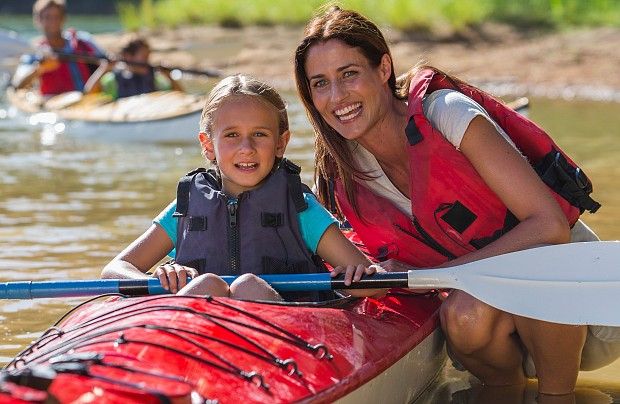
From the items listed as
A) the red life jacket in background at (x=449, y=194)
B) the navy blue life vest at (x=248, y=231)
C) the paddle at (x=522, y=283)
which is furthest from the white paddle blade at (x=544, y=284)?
the navy blue life vest at (x=248, y=231)

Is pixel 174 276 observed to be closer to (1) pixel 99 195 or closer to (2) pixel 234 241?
(2) pixel 234 241

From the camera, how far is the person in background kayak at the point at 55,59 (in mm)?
10758

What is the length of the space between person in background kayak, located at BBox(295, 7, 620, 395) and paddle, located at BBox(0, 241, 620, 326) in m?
0.05

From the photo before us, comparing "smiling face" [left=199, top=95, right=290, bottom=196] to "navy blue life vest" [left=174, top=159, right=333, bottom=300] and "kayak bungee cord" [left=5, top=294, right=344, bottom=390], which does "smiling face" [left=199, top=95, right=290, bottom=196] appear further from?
"kayak bungee cord" [left=5, top=294, right=344, bottom=390]

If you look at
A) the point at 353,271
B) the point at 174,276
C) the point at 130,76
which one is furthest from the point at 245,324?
the point at 130,76

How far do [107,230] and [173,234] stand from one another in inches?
110

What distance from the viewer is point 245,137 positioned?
11.3 feet

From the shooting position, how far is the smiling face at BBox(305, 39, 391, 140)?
357 centimetres

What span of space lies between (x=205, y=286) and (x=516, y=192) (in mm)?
925

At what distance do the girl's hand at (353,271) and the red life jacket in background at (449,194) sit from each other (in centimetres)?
40

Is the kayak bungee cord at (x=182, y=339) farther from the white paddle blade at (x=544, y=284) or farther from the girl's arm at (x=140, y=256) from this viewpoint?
the white paddle blade at (x=544, y=284)

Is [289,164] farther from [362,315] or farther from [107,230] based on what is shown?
[107,230]

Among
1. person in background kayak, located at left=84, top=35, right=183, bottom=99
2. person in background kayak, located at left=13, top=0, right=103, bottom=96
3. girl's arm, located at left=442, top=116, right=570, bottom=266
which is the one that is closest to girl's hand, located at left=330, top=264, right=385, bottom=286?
girl's arm, located at left=442, top=116, right=570, bottom=266

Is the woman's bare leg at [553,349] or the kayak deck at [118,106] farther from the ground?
the kayak deck at [118,106]
